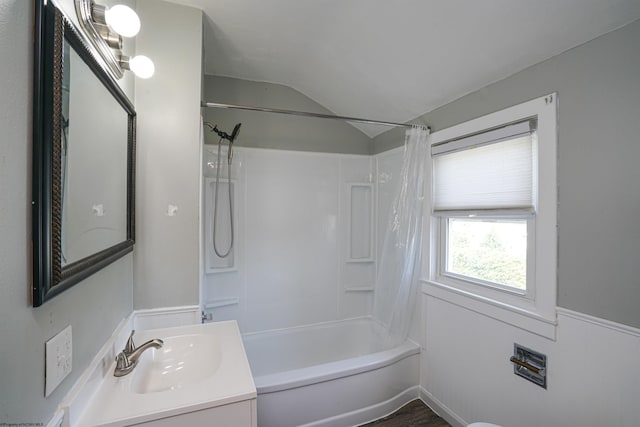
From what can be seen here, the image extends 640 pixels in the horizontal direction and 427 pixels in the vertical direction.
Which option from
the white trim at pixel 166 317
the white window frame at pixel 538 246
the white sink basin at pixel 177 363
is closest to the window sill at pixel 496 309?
the white window frame at pixel 538 246

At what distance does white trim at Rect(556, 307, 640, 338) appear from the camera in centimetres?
120

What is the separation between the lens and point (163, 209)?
1641 millimetres

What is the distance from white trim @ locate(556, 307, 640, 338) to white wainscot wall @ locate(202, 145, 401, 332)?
164cm

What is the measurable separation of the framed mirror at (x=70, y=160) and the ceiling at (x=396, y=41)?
105 cm

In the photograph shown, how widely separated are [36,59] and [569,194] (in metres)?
2.02

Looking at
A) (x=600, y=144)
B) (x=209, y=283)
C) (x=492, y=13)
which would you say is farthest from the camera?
(x=209, y=283)

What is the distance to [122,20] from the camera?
909mm

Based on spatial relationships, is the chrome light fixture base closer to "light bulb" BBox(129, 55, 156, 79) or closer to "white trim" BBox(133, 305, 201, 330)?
"light bulb" BBox(129, 55, 156, 79)

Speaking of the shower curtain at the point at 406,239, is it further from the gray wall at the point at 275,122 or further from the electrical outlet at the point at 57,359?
the electrical outlet at the point at 57,359

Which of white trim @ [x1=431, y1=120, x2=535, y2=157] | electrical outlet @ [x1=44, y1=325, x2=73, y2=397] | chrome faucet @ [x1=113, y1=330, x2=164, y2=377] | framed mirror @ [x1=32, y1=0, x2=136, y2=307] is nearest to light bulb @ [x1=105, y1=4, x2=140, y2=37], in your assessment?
framed mirror @ [x1=32, y1=0, x2=136, y2=307]

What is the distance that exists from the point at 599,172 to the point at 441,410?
1.86 meters

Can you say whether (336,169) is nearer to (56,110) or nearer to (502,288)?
(502,288)

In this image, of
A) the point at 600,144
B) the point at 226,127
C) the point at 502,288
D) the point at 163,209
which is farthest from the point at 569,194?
the point at 226,127

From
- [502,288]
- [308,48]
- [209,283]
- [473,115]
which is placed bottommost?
[209,283]
